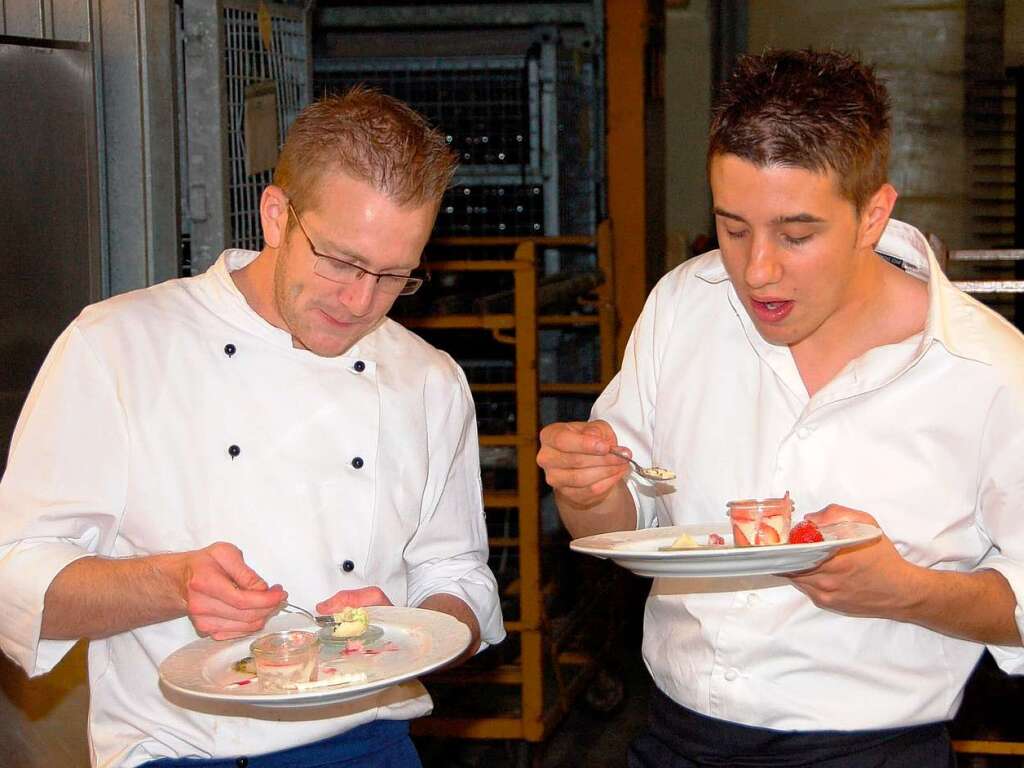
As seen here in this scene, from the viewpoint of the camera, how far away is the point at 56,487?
1.78 meters

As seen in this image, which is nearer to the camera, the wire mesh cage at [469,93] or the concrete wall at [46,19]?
the concrete wall at [46,19]

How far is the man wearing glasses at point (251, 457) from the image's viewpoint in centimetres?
178

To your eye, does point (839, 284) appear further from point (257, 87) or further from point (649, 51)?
point (649, 51)

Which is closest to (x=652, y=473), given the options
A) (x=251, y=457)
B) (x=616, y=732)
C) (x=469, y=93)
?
(x=251, y=457)

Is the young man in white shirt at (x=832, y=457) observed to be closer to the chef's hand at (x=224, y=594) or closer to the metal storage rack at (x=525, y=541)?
the chef's hand at (x=224, y=594)

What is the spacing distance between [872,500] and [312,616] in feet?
2.67

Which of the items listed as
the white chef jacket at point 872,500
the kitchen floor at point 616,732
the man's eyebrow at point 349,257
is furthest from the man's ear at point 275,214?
the kitchen floor at point 616,732

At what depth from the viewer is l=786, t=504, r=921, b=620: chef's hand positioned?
1674 millimetres

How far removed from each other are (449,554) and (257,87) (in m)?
1.12

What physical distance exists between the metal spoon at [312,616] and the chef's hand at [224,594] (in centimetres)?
13

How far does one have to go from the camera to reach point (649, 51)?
17.8 feet

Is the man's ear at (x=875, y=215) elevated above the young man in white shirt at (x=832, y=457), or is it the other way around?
the man's ear at (x=875, y=215)

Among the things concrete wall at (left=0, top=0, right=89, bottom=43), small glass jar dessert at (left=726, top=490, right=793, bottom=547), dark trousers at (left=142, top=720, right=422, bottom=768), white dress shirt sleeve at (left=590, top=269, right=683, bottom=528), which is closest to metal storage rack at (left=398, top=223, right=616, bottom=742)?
concrete wall at (left=0, top=0, right=89, bottom=43)

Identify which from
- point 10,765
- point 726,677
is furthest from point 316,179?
point 10,765
